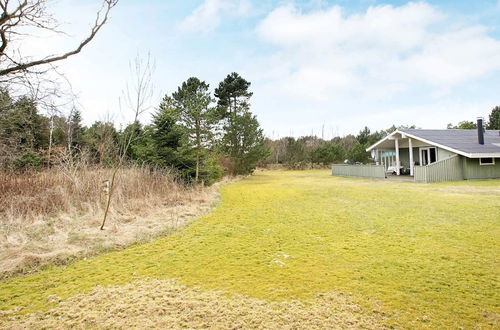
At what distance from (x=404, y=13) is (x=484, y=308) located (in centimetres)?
1552

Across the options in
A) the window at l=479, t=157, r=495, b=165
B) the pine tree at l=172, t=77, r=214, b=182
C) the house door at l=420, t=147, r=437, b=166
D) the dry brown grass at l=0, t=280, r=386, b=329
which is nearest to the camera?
the dry brown grass at l=0, t=280, r=386, b=329

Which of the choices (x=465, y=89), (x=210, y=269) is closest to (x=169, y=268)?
(x=210, y=269)

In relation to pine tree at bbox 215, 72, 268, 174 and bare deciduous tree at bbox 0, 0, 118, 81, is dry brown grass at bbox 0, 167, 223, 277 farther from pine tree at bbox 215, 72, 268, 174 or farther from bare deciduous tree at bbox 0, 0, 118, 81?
pine tree at bbox 215, 72, 268, 174

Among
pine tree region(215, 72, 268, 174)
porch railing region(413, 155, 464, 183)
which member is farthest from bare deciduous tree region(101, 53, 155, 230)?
pine tree region(215, 72, 268, 174)

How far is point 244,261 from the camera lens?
421 centimetres

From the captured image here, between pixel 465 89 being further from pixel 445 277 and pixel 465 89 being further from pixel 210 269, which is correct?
pixel 210 269

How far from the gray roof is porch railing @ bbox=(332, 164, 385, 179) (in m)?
3.39

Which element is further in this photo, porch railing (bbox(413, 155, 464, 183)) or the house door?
the house door

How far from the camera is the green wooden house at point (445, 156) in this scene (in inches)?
642

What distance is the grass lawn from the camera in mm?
2891

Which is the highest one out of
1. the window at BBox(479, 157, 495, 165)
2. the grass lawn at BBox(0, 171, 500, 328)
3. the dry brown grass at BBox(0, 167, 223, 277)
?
the window at BBox(479, 157, 495, 165)

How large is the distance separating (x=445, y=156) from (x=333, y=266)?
1837 centimetres

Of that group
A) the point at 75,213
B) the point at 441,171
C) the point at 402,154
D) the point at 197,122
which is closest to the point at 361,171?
the point at 402,154

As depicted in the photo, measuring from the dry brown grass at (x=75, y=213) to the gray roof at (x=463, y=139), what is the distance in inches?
649
